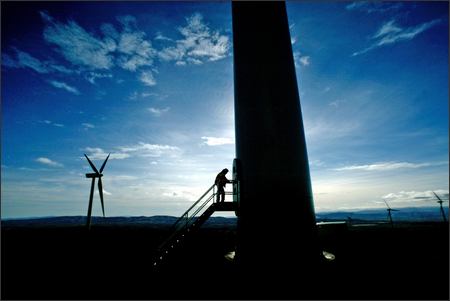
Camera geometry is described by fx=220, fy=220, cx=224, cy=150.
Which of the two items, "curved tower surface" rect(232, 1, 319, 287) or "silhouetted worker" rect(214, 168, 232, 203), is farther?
"silhouetted worker" rect(214, 168, 232, 203)

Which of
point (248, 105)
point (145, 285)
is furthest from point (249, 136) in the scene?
point (145, 285)

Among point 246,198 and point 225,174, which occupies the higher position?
point 225,174

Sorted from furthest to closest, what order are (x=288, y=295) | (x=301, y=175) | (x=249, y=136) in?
(x=249, y=136) → (x=301, y=175) → (x=288, y=295)

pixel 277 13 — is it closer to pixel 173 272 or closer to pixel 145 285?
pixel 145 285

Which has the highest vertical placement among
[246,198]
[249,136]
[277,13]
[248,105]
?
[277,13]

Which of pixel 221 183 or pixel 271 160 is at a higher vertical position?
pixel 271 160

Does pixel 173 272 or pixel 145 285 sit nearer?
pixel 145 285

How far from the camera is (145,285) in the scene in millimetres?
10672

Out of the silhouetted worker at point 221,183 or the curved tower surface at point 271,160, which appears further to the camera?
the silhouetted worker at point 221,183

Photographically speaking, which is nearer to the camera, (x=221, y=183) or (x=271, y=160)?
(x=271, y=160)

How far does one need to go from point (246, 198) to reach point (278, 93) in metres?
4.01

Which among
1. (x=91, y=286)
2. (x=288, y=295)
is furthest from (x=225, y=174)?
(x=91, y=286)

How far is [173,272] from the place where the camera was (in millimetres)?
14602

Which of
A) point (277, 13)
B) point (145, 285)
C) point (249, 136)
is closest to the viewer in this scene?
point (249, 136)
